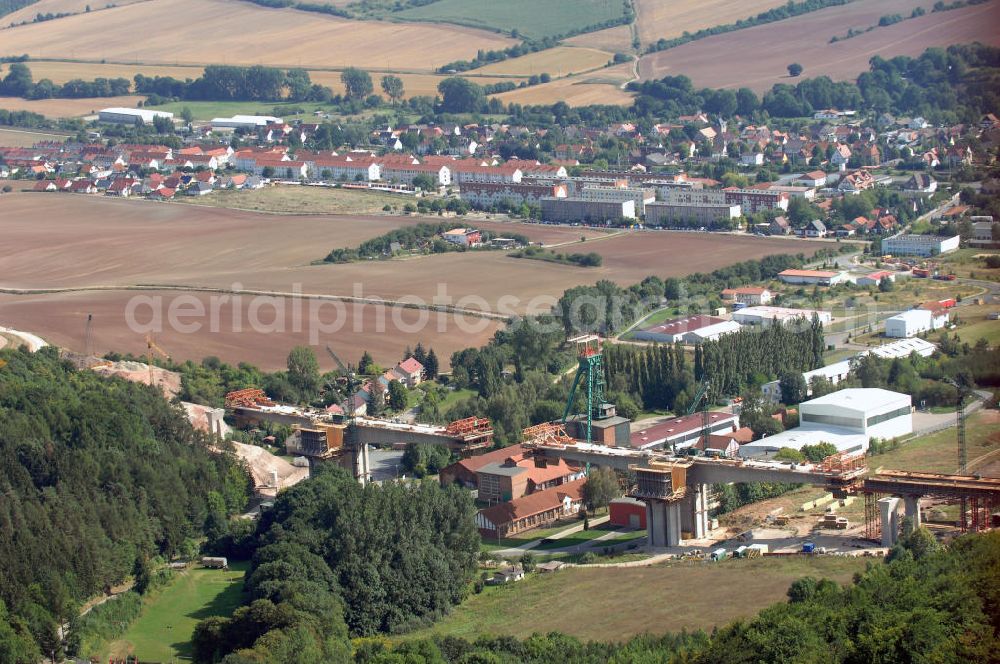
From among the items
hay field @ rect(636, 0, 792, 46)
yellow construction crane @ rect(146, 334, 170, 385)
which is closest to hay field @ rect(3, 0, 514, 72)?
hay field @ rect(636, 0, 792, 46)

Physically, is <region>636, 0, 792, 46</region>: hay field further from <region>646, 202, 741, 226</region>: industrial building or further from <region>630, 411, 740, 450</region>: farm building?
<region>630, 411, 740, 450</region>: farm building

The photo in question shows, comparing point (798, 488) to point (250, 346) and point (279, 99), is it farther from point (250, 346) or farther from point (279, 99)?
point (279, 99)

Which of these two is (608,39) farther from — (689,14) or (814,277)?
(814,277)

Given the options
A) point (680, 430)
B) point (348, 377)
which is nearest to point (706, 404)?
point (680, 430)

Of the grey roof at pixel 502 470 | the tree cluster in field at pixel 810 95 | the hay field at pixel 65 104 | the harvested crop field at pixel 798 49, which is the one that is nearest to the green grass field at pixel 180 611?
the grey roof at pixel 502 470

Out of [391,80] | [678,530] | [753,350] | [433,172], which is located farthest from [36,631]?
[391,80]

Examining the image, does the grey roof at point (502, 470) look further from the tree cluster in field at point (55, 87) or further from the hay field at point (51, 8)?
the hay field at point (51, 8)
